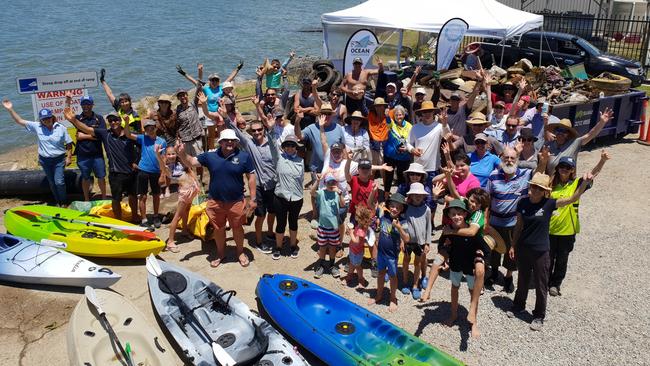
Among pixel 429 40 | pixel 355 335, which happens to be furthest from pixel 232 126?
pixel 429 40

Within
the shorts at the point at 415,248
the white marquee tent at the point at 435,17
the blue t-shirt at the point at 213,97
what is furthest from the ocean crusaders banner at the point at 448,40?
the shorts at the point at 415,248

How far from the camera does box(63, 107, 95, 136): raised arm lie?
317 inches

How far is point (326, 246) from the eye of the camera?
704 cm

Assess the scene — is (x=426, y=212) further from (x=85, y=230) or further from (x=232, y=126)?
(x=85, y=230)

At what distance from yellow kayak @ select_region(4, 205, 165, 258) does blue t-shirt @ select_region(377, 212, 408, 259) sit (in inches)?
129

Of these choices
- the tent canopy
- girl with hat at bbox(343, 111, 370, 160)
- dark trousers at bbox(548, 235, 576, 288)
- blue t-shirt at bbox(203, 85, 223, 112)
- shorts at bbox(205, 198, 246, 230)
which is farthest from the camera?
the tent canopy

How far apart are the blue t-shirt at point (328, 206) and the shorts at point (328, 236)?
116 millimetres

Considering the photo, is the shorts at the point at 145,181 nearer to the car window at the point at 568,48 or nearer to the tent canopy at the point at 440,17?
the tent canopy at the point at 440,17

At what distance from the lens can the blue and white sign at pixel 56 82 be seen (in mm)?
9758

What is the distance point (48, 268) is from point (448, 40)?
988 centimetres

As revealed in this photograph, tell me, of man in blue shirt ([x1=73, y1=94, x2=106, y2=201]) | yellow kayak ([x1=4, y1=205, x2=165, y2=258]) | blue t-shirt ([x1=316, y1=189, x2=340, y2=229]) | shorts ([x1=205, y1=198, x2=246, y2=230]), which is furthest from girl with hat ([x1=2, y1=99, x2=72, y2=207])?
blue t-shirt ([x1=316, y1=189, x2=340, y2=229])

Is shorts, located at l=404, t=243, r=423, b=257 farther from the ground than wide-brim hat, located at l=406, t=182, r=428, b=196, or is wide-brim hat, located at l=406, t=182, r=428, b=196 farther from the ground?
wide-brim hat, located at l=406, t=182, r=428, b=196

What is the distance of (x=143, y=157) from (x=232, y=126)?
1526mm

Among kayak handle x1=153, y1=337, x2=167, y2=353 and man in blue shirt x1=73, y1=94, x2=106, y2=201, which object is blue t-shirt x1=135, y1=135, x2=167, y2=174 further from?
kayak handle x1=153, y1=337, x2=167, y2=353
